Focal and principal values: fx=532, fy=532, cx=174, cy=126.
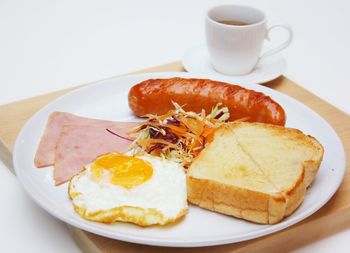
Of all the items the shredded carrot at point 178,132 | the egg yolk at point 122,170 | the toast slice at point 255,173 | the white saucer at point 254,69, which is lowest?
the white saucer at point 254,69

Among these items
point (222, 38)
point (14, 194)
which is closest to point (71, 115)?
point (14, 194)

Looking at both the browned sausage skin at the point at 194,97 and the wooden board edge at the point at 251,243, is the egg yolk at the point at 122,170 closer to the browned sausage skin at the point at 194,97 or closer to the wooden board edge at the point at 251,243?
the wooden board edge at the point at 251,243

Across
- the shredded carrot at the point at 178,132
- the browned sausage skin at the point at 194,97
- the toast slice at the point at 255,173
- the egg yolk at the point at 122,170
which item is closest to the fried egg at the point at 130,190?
the egg yolk at the point at 122,170

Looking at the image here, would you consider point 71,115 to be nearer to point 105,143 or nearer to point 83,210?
point 105,143

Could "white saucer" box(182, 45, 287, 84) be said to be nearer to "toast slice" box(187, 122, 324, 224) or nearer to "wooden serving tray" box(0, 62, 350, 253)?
"wooden serving tray" box(0, 62, 350, 253)

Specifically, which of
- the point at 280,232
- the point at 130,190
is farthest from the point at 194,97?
the point at 280,232
